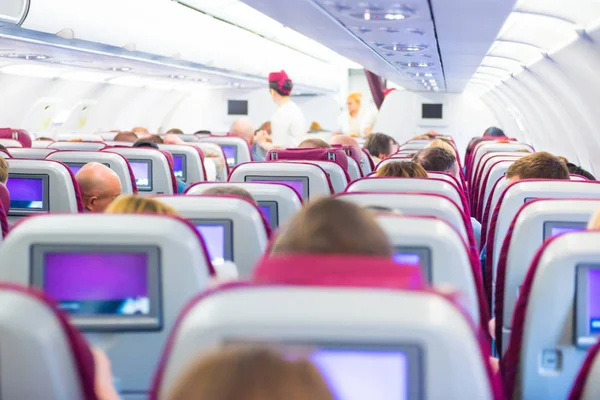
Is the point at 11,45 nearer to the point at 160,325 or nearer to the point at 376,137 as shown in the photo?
the point at 376,137

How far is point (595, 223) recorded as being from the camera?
3234mm

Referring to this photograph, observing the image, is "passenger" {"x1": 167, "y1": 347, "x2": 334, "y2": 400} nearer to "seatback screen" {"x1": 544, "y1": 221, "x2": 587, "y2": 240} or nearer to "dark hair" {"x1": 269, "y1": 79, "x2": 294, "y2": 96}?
"seatback screen" {"x1": 544, "y1": 221, "x2": 587, "y2": 240}

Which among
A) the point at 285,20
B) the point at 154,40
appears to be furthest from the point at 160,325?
the point at 154,40

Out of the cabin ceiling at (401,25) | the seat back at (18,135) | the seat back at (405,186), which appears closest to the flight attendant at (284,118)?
the cabin ceiling at (401,25)

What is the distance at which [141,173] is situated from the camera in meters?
8.08

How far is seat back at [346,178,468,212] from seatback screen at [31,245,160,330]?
2.21 metres

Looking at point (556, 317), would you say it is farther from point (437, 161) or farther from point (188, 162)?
point (188, 162)

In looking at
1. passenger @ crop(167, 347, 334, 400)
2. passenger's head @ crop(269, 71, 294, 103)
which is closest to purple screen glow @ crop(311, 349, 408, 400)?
passenger @ crop(167, 347, 334, 400)

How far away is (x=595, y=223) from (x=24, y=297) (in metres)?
1.99

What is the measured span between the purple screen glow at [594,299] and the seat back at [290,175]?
341cm

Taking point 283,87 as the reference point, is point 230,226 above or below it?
below

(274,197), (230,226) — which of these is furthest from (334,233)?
(274,197)

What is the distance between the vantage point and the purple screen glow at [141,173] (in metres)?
8.01

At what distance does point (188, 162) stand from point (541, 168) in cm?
459
